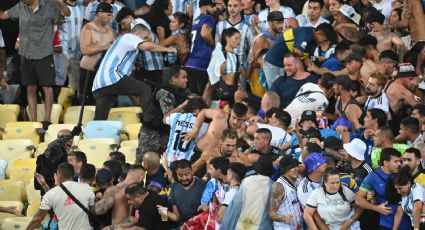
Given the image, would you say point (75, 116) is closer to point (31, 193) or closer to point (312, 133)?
point (31, 193)

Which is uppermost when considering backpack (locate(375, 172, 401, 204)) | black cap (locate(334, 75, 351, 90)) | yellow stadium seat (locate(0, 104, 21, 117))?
black cap (locate(334, 75, 351, 90))

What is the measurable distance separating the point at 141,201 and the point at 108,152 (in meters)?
3.36

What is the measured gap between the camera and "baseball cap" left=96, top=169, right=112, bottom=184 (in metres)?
17.4

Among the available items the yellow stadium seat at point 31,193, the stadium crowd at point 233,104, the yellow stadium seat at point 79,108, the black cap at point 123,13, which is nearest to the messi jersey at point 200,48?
the stadium crowd at point 233,104

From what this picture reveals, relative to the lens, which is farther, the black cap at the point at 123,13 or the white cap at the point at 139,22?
the white cap at the point at 139,22

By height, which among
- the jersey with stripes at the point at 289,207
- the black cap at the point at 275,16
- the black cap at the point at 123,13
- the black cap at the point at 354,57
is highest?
the black cap at the point at 275,16

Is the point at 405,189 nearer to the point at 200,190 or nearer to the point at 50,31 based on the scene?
the point at 200,190

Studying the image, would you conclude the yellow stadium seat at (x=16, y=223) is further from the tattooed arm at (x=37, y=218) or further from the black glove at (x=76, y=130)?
the black glove at (x=76, y=130)

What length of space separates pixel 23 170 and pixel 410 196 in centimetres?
604

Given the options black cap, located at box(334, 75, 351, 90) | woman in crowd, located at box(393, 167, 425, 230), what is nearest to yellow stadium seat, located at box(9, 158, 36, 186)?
black cap, located at box(334, 75, 351, 90)

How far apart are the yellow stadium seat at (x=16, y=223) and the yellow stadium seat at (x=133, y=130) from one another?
9.18 feet

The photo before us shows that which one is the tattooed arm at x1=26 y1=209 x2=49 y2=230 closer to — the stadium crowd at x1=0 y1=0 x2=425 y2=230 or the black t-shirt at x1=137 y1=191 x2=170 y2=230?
the stadium crowd at x1=0 y1=0 x2=425 y2=230

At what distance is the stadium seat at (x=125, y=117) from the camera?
844 inches

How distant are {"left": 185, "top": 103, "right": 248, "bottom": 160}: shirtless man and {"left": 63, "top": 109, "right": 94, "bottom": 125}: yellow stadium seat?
122 inches
